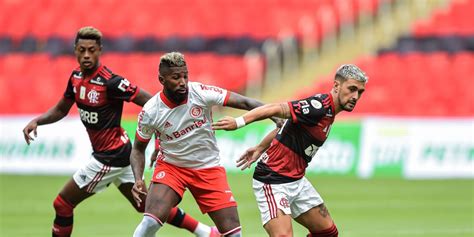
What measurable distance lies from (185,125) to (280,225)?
1.28 metres

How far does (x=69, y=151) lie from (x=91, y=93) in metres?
9.62

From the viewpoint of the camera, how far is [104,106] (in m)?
10.2

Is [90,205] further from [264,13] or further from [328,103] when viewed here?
[264,13]

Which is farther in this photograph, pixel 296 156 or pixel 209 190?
pixel 209 190

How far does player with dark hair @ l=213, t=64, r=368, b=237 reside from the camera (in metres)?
8.73

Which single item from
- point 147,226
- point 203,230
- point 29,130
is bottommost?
point 203,230

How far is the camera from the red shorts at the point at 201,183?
29.9 ft

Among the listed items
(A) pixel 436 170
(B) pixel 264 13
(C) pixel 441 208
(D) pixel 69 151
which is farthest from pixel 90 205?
(B) pixel 264 13

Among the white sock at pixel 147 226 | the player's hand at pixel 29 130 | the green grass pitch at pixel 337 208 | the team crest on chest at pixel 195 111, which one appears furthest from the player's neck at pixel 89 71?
the green grass pitch at pixel 337 208

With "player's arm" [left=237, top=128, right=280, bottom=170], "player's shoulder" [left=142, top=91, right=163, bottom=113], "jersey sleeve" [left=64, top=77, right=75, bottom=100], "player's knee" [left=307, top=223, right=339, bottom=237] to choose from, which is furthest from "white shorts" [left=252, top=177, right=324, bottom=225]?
"jersey sleeve" [left=64, top=77, right=75, bottom=100]

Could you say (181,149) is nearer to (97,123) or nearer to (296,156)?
(296,156)

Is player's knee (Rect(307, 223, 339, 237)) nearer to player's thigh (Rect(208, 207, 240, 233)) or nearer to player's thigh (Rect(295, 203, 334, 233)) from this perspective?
player's thigh (Rect(295, 203, 334, 233))

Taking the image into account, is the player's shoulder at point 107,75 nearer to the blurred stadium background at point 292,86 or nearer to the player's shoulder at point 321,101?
the player's shoulder at point 321,101

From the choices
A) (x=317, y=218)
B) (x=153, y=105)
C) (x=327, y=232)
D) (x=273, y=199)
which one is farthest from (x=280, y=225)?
(x=153, y=105)
